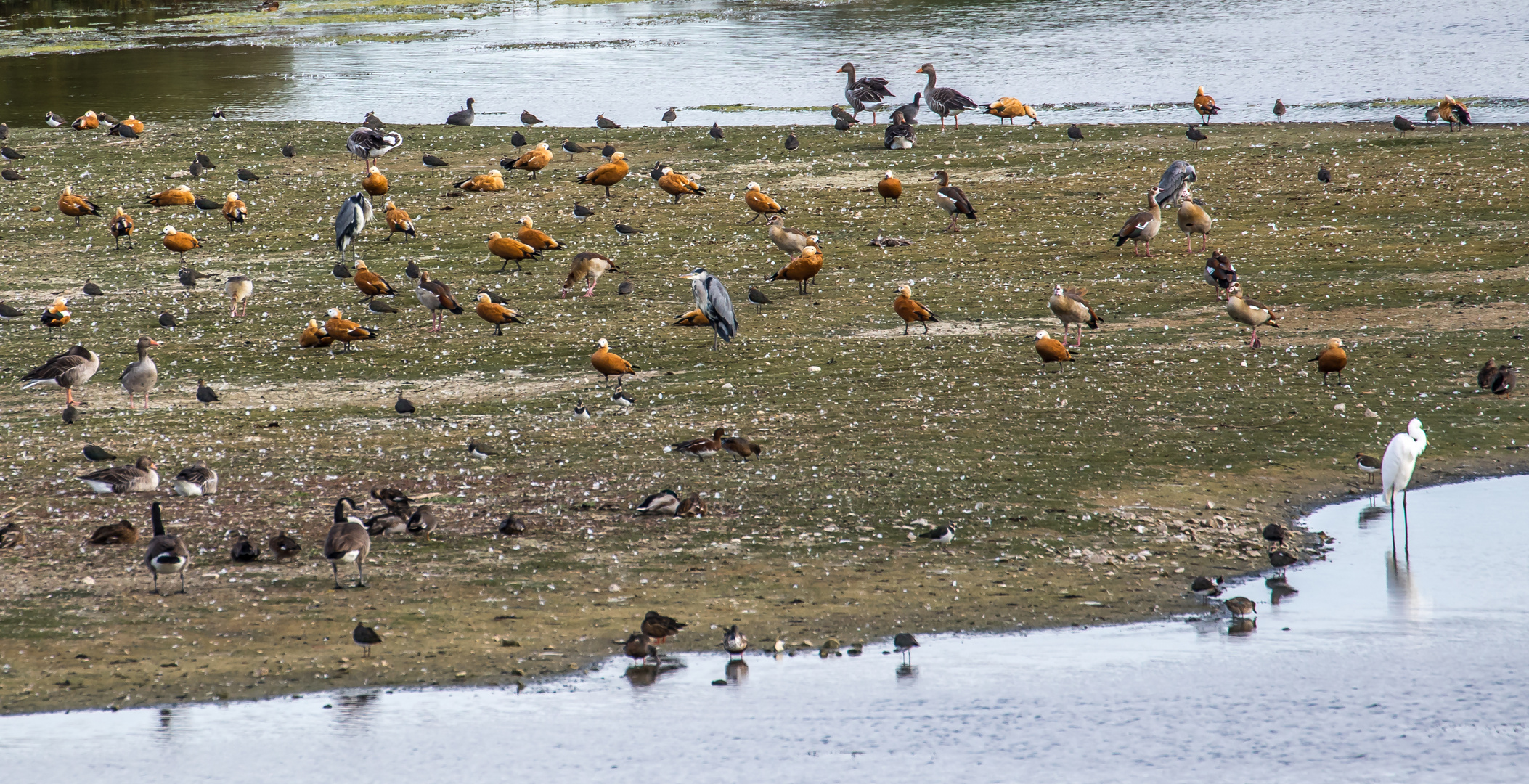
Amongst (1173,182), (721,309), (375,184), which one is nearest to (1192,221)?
(1173,182)

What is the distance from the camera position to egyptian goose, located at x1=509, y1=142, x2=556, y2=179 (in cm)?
3009

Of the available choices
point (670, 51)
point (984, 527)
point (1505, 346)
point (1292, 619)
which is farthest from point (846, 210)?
point (670, 51)

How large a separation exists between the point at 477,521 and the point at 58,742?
14.6ft

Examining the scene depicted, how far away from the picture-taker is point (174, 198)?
28.3 meters

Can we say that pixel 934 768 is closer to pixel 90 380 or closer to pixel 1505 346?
pixel 1505 346

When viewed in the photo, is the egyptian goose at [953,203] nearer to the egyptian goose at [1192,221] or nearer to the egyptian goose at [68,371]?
the egyptian goose at [1192,221]

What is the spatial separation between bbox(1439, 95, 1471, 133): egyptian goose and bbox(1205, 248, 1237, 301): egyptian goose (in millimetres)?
12433

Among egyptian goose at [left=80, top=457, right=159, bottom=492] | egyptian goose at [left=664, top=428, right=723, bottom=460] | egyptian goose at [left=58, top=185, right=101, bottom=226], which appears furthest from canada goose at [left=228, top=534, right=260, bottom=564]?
egyptian goose at [left=58, top=185, right=101, bottom=226]

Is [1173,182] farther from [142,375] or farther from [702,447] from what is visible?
[142,375]

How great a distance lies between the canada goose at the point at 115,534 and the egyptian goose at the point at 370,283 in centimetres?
972

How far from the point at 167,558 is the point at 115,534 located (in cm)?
138

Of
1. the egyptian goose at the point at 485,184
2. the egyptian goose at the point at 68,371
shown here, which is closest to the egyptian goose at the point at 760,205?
the egyptian goose at the point at 485,184

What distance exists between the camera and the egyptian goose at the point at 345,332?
20109mm

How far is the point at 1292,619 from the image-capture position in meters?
11.8
